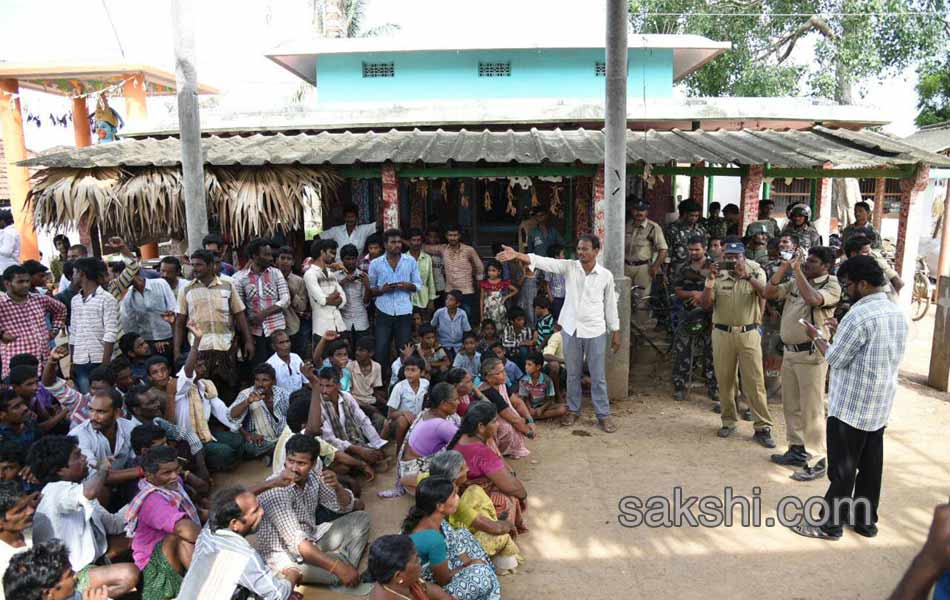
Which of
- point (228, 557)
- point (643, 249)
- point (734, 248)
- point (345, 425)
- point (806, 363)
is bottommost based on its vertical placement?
point (345, 425)

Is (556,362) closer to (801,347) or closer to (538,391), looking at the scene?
(538,391)

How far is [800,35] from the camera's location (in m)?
19.4

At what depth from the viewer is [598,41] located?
13.7 meters

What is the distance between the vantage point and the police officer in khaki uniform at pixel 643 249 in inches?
338

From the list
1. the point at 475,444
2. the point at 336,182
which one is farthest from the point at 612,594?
the point at 336,182

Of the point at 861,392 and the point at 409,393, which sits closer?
the point at 861,392

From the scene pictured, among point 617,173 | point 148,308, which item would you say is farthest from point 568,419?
point 148,308

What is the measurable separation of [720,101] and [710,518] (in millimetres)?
8606

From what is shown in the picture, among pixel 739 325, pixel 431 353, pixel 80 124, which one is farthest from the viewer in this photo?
pixel 80 124

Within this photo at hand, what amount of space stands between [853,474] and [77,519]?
4684 millimetres

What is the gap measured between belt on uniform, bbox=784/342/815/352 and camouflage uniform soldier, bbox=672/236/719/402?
4.99 feet

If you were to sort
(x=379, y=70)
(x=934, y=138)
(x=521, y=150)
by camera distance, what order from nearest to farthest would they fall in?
(x=521, y=150) → (x=379, y=70) → (x=934, y=138)

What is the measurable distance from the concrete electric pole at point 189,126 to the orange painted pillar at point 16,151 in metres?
8.65

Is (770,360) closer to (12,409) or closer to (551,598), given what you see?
(551,598)
